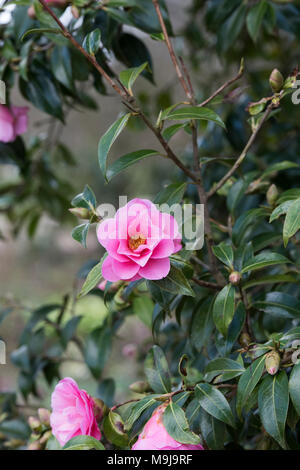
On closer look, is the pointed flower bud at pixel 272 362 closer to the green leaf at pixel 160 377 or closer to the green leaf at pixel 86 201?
the green leaf at pixel 160 377

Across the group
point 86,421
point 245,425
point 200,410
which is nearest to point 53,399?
point 86,421

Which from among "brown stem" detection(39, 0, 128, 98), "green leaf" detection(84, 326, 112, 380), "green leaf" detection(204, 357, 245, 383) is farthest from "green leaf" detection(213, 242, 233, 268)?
"green leaf" detection(84, 326, 112, 380)

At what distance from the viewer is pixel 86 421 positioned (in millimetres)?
551

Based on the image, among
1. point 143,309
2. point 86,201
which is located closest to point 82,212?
point 86,201

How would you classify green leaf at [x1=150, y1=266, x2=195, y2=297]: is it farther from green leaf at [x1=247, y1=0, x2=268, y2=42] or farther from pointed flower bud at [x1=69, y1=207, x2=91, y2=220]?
green leaf at [x1=247, y1=0, x2=268, y2=42]

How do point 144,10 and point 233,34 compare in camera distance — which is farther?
point 233,34

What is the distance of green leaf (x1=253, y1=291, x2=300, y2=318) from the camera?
0.65 m

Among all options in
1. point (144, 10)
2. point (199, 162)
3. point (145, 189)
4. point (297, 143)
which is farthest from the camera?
point (145, 189)

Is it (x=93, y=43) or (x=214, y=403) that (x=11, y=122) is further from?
(x=214, y=403)

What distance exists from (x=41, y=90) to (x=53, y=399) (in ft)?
1.78

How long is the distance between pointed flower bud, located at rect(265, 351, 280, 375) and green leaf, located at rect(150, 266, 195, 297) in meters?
0.11

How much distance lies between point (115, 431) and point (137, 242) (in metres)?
0.22

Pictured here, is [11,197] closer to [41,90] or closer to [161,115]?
[41,90]
